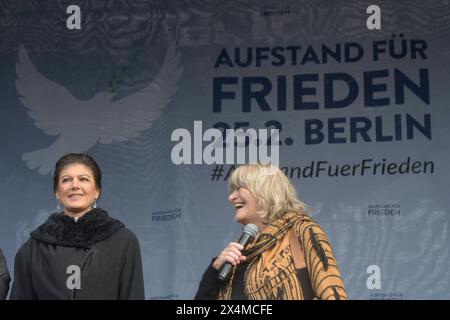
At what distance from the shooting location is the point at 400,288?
4609 millimetres

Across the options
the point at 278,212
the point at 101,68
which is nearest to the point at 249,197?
the point at 278,212

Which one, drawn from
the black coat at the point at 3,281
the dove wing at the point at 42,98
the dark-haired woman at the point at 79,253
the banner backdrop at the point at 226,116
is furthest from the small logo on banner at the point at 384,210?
the black coat at the point at 3,281

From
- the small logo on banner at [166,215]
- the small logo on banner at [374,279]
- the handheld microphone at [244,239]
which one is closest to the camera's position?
the handheld microphone at [244,239]

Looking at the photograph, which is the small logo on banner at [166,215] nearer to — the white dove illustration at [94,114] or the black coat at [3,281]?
the white dove illustration at [94,114]

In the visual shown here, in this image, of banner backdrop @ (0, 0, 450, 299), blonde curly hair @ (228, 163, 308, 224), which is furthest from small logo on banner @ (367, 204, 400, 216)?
blonde curly hair @ (228, 163, 308, 224)

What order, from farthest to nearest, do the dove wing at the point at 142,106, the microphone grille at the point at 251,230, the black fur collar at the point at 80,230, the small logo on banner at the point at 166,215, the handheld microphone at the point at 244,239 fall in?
the dove wing at the point at 142,106
the small logo on banner at the point at 166,215
the black fur collar at the point at 80,230
the microphone grille at the point at 251,230
the handheld microphone at the point at 244,239

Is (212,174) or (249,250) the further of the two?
(212,174)

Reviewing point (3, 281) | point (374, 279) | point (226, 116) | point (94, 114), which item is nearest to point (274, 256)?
point (3, 281)

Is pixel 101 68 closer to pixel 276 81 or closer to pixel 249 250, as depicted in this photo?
pixel 276 81

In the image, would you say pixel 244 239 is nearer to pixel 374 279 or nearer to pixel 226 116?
pixel 374 279

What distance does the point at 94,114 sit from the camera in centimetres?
504

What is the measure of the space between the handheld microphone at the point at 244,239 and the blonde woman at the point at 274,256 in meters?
0.02

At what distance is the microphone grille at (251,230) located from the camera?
3277mm
